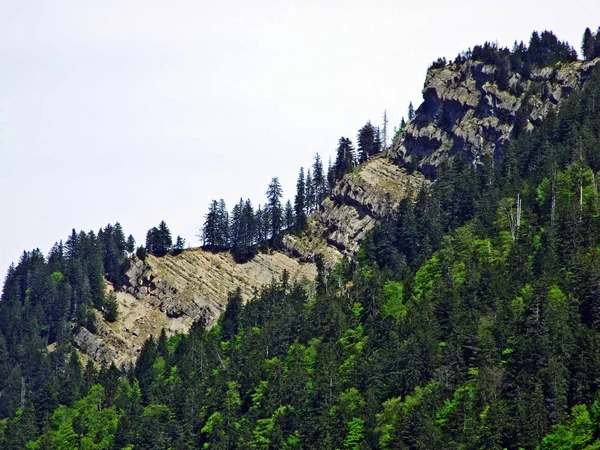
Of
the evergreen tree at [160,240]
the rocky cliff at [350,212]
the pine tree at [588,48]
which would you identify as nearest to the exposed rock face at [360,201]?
the rocky cliff at [350,212]

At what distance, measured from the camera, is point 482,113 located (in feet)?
636

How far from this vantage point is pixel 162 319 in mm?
181750

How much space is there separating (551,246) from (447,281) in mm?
13290

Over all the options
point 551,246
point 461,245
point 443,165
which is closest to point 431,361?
point 551,246

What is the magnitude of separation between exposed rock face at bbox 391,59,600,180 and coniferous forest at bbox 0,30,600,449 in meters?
5.54

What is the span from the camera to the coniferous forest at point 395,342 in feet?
353

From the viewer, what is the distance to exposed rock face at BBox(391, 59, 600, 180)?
187125mm

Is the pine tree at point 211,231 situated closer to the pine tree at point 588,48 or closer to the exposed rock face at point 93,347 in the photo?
the exposed rock face at point 93,347

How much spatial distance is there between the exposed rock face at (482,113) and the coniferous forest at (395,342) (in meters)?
5.54

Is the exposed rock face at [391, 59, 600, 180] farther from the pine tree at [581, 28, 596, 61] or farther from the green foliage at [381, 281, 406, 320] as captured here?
the green foliage at [381, 281, 406, 320]

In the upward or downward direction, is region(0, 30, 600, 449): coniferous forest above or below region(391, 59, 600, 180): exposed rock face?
below

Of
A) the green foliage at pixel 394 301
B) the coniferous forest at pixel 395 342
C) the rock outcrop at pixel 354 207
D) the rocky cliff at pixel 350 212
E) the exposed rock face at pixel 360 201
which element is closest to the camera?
the coniferous forest at pixel 395 342

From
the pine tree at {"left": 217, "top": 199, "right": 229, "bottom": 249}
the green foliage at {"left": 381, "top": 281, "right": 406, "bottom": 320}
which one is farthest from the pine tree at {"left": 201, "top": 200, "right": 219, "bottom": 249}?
the green foliage at {"left": 381, "top": 281, "right": 406, "bottom": 320}

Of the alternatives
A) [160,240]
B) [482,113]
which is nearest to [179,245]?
[160,240]
